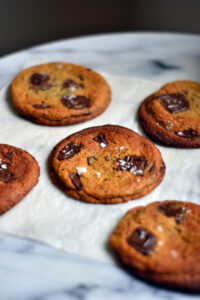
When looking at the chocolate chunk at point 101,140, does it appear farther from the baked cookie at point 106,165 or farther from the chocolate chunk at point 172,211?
the chocolate chunk at point 172,211

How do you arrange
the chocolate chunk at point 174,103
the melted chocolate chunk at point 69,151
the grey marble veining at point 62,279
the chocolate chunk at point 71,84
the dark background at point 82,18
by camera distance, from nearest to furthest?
1. the grey marble veining at point 62,279
2. the melted chocolate chunk at point 69,151
3. the chocolate chunk at point 174,103
4. the chocolate chunk at point 71,84
5. the dark background at point 82,18

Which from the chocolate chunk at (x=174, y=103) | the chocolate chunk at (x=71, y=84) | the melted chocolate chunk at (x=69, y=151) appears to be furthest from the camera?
the chocolate chunk at (x=71, y=84)

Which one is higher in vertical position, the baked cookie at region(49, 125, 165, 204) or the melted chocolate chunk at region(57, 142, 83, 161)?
the melted chocolate chunk at region(57, 142, 83, 161)

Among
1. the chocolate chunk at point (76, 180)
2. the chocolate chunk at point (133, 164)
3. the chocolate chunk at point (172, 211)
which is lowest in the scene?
the chocolate chunk at point (172, 211)

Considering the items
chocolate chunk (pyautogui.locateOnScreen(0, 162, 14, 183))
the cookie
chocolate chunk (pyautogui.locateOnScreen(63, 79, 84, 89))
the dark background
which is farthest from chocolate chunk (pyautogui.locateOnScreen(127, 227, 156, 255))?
the dark background

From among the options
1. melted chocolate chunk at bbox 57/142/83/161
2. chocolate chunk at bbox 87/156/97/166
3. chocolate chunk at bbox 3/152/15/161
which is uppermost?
chocolate chunk at bbox 3/152/15/161

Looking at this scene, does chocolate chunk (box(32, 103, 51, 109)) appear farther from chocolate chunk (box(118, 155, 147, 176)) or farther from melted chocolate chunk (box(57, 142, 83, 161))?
chocolate chunk (box(118, 155, 147, 176))

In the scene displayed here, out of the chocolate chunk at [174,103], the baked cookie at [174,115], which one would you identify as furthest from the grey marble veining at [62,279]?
the chocolate chunk at [174,103]

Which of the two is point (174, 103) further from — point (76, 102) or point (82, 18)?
point (82, 18)
